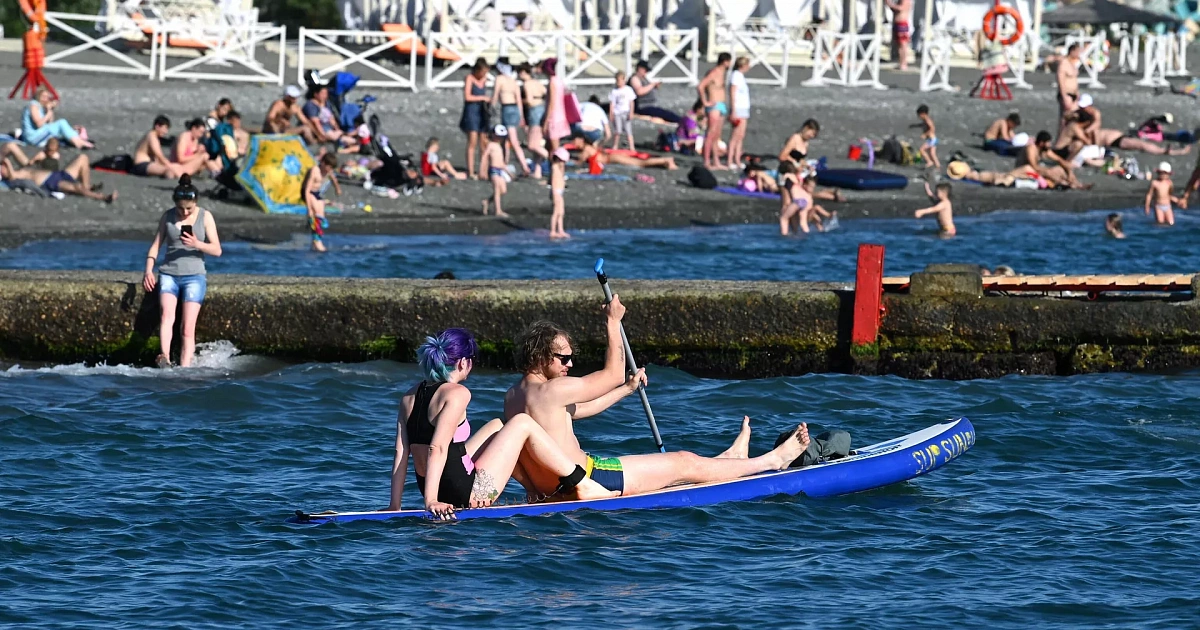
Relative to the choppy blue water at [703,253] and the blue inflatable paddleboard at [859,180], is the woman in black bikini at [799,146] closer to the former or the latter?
the choppy blue water at [703,253]

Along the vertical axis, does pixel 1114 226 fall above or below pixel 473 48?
below

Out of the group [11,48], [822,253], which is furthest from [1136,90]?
[11,48]

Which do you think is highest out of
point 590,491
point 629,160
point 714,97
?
point 714,97

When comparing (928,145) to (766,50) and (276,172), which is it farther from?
(276,172)

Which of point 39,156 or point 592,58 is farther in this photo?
point 592,58

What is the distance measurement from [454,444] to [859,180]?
16891 mm

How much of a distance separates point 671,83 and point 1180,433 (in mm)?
19044

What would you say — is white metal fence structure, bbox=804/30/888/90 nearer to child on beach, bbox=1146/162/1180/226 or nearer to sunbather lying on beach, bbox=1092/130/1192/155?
sunbather lying on beach, bbox=1092/130/1192/155

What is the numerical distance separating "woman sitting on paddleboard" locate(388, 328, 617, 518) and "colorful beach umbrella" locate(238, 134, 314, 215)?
12.6 metres

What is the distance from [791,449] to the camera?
29.2 ft

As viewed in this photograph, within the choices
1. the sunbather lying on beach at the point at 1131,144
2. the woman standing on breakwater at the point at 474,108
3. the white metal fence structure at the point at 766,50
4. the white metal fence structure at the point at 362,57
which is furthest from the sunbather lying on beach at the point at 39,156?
the sunbather lying on beach at the point at 1131,144

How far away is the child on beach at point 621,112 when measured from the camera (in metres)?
24.5

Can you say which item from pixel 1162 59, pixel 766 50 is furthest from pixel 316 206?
pixel 1162 59

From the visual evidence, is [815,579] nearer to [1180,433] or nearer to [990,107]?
[1180,433]
